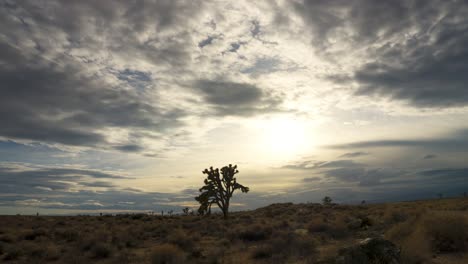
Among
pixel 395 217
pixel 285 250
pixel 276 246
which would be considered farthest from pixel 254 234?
pixel 395 217

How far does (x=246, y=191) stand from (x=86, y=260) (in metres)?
27.6

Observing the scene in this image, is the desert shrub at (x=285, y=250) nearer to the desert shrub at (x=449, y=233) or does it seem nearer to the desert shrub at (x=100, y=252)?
the desert shrub at (x=449, y=233)

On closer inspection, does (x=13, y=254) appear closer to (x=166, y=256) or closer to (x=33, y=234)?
(x=33, y=234)

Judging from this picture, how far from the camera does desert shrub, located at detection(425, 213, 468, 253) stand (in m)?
11.8

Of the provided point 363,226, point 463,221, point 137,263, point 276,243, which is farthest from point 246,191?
point 463,221

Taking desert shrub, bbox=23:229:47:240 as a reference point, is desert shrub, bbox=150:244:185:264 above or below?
below

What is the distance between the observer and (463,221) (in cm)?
1212

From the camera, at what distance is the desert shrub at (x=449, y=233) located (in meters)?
11.8

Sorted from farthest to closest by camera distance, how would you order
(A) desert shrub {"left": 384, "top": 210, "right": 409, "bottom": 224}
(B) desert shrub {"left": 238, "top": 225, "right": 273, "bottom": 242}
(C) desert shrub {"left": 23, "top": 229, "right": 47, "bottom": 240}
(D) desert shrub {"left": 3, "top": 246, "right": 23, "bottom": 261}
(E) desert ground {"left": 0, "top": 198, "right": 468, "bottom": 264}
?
1. (C) desert shrub {"left": 23, "top": 229, "right": 47, "bottom": 240}
2. (A) desert shrub {"left": 384, "top": 210, "right": 409, "bottom": 224}
3. (B) desert shrub {"left": 238, "top": 225, "right": 273, "bottom": 242}
4. (D) desert shrub {"left": 3, "top": 246, "right": 23, "bottom": 261}
5. (E) desert ground {"left": 0, "top": 198, "right": 468, "bottom": 264}

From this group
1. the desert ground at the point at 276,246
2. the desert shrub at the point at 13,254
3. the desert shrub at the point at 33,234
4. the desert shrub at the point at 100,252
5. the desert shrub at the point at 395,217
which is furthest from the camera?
the desert shrub at the point at 33,234

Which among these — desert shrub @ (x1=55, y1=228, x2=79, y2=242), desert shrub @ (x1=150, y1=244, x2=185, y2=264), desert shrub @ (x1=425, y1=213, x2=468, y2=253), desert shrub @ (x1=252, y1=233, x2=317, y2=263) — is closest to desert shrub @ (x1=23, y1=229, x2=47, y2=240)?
desert shrub @ (x1=55, y1=228, x2=79, y2=242)

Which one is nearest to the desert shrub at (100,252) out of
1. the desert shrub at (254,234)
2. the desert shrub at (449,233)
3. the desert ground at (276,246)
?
the desert ground at (276,246)

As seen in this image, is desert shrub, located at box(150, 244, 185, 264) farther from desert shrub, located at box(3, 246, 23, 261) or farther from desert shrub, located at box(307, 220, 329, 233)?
desert shrub, located at box(307, 220, 329, 233)

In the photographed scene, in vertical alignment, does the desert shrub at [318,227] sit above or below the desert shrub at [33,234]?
below
